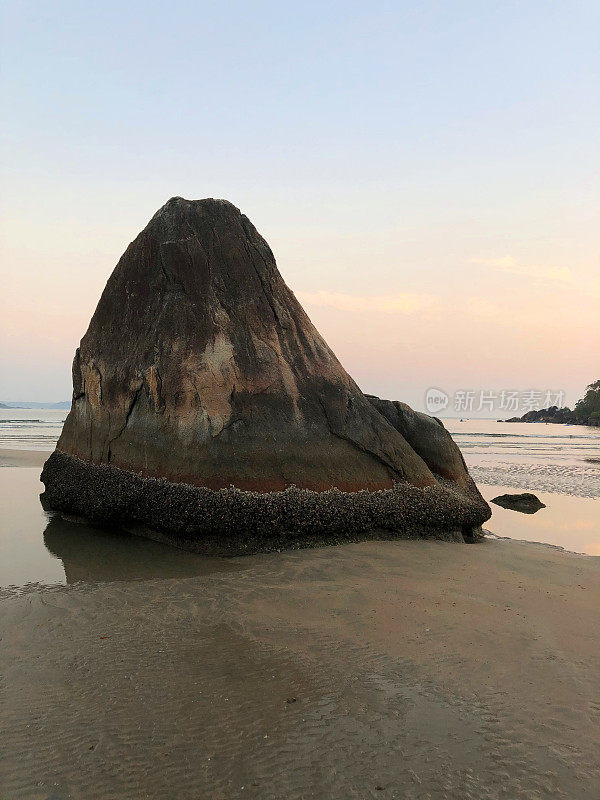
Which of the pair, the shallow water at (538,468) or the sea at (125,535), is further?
the shallow water at (538,468)

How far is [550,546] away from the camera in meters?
7.23

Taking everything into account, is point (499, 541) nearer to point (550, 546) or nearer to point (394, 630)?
point (550, 546)

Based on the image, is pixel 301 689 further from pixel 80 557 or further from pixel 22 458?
pixel 22 458

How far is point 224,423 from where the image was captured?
21.2 feet

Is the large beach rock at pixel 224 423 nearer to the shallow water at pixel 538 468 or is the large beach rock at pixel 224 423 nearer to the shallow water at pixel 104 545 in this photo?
the shallow water at pixel 104 545

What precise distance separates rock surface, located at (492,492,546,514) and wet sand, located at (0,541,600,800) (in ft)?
17.7

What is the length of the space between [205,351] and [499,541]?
4.31 m

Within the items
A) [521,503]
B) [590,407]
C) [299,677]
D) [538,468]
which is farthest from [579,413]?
[299,677]

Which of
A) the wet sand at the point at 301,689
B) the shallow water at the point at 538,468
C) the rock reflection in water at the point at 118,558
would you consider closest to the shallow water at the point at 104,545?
the rock reflection in water at the point at 118,558

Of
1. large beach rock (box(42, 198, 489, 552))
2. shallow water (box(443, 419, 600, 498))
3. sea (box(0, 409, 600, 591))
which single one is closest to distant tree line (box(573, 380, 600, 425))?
shallow water (box(443, 419, 600, 498))

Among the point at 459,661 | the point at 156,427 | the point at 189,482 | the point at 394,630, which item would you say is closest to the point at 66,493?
the point at 156,427

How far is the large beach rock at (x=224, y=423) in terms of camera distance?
6168mm

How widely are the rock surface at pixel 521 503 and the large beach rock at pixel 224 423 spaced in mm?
2788

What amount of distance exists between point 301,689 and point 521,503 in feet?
27.3
